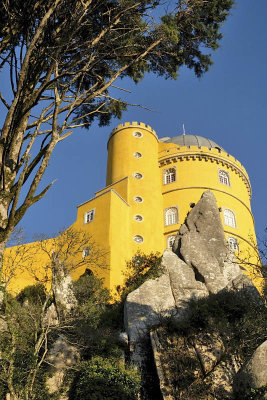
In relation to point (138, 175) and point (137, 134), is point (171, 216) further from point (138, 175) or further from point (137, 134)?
point (137, 134)

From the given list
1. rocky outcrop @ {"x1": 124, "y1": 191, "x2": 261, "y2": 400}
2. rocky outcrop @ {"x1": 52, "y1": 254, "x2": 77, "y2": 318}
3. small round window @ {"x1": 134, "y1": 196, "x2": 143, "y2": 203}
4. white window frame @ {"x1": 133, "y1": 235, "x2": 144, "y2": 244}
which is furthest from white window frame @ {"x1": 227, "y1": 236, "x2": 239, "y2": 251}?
rocky outcrop @ {"x1": 52, "y1": 254, "x2": 77, "y2": 318}

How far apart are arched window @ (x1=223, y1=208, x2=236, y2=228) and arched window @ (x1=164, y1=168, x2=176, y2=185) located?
4604 millimetres

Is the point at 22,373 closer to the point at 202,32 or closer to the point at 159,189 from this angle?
the point at 202,32

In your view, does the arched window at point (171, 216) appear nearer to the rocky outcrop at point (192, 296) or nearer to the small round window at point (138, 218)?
the small round window at point (138, 218)

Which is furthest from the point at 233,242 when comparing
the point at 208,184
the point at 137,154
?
the point at 137,154

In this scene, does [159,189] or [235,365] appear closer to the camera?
[235,365]

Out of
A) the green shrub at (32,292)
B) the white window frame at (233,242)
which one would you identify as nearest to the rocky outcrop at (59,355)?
the green shrub at (32,292)

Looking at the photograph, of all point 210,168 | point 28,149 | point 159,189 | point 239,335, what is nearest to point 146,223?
point 159,189

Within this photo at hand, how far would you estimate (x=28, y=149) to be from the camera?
9586mm

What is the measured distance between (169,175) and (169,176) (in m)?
0.10

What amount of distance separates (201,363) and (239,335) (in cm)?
203

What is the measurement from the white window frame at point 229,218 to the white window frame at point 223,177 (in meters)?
2.56

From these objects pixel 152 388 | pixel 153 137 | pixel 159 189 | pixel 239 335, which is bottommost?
pixel 152 388

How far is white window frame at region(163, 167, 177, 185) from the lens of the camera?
109ft
